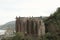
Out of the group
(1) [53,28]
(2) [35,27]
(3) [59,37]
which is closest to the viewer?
(3) [59,37]

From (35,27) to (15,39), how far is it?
1125 cm

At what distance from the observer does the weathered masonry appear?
64.9 meters

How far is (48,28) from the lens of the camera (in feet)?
217

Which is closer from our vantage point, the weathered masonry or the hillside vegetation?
the hillside vegetation

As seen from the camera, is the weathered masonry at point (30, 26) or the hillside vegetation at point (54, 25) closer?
the hillside vegetation at point (54, 25)

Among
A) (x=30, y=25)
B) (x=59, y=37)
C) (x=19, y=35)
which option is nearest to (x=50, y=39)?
(x=59, y=37)

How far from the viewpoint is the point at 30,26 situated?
2601 inches

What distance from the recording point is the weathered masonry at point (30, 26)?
64.9 meters

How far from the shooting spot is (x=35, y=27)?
6550 centimetres

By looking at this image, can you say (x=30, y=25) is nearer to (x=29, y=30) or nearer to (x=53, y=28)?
(x=29, y=30)

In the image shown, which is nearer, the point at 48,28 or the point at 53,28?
the point at 53,28

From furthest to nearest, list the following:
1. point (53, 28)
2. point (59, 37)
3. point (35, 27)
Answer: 1. point (35, 27)
2. point (53, 28)
3. point (59, 37)

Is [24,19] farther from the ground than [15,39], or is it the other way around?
[24,19]

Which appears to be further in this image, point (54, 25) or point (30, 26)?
point (30, 26)
